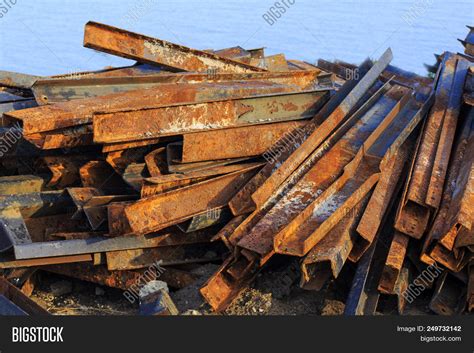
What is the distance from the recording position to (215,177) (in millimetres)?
6254

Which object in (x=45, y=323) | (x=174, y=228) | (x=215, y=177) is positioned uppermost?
(x=215, y=177)

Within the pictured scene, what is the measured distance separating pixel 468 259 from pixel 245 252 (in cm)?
186

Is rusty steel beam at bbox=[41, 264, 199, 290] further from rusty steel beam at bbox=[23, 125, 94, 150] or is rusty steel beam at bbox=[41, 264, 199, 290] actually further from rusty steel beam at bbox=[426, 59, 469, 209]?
rusty steel beam at bbox=[426, 59, 469, 209]

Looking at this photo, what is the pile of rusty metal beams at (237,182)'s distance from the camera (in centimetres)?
562

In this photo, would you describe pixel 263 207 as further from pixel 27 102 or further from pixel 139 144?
pixel 27 102

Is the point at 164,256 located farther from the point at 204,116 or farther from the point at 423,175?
the point at 423,175

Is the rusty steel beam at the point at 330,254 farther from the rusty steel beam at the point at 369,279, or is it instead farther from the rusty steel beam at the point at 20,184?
the rusty steel beam at the point at 20,184

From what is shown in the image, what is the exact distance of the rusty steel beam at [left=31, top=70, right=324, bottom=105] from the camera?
6.74m

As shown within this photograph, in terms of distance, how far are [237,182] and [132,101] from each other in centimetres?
134

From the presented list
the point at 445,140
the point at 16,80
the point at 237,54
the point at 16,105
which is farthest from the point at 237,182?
the point at 237,54

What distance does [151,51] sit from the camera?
7.62 metres

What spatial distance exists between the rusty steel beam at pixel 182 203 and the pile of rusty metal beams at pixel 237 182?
0.01 m

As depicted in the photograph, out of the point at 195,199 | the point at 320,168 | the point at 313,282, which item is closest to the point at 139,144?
the point at 195,199

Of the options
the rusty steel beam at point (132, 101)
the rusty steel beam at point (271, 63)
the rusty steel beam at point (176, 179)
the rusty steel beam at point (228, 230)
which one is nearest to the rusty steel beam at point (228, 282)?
the rusty steel beam at point (228, 230)
